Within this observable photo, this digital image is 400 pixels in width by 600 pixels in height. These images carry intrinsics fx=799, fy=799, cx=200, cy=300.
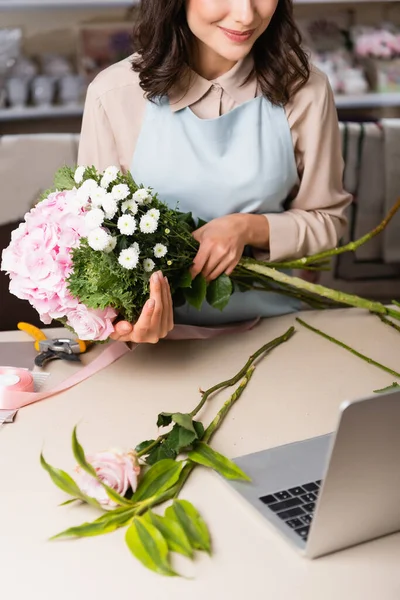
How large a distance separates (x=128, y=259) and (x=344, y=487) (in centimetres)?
50

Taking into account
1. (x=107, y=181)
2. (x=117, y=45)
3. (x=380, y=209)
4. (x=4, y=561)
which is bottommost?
(x=380, y=209)

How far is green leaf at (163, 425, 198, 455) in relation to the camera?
1004 mm

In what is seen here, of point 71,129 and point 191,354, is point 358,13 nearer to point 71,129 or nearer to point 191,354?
point 71,129

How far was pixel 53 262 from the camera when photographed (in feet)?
3.70

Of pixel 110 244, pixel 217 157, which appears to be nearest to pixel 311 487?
pixel 110 244

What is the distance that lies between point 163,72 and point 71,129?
1.69 metres

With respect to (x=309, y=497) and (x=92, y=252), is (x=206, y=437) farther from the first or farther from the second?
(x=92, y=252)

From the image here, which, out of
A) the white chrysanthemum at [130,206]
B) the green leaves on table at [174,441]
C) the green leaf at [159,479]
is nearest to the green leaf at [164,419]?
the green leaves on table at [174,441]

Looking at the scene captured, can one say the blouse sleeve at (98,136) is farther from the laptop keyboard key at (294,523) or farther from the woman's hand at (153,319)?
the laptop keyboard key at (294,523)

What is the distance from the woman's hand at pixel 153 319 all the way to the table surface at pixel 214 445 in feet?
0.28

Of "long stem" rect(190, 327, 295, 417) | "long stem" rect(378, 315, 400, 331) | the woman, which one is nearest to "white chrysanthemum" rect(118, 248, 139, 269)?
"long stem" rect(190, 327, 295, 417)

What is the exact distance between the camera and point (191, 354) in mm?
1367

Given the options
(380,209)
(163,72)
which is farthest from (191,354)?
(380,209)

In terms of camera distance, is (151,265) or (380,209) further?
(380,209)
